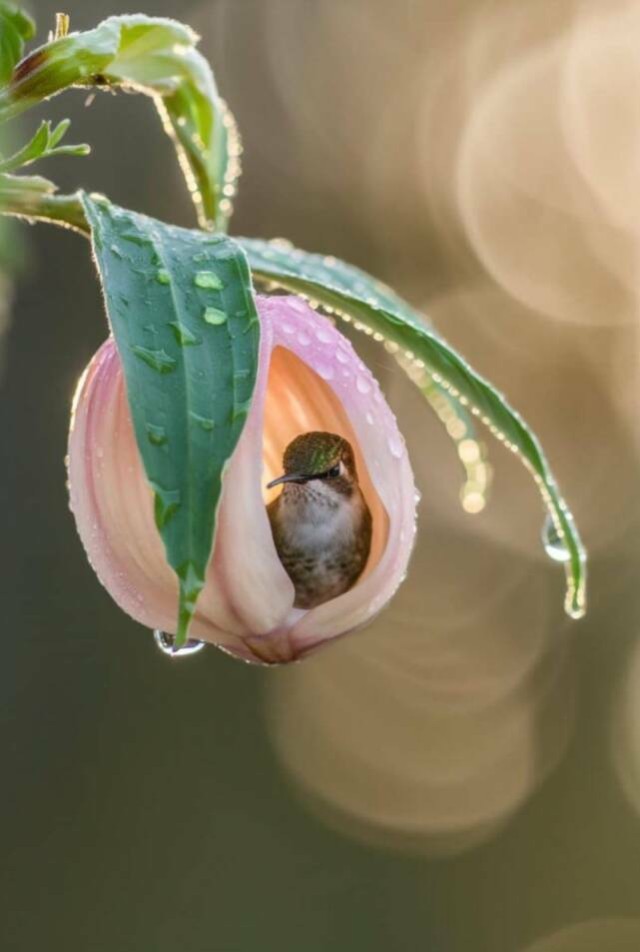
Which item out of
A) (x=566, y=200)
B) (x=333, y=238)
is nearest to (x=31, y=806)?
(x=333, y=238)

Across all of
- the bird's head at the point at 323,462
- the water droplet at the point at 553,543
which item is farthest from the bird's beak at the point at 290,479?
the water droplet at the point at 553,543

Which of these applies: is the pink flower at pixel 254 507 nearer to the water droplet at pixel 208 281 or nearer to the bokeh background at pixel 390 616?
the water droplet at pixel 208 281

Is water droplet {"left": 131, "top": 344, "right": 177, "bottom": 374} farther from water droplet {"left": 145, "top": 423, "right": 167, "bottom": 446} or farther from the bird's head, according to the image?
the bird's head

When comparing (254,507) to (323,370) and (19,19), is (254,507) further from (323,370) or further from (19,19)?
(19,19)

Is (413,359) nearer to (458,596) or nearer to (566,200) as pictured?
(458,596)

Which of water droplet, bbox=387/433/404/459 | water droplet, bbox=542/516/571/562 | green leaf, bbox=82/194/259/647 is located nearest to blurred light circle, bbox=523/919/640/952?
water droplet, bbox=542/516/571/562

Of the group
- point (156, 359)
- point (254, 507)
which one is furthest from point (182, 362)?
point (254, 507)
